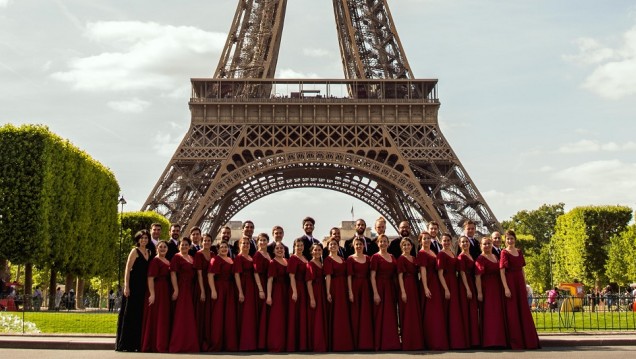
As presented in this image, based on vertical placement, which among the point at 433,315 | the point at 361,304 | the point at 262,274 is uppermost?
the point at 262,274

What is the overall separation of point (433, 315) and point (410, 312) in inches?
17.8

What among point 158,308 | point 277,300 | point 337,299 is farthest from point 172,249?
point 337,299

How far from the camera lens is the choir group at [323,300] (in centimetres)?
1432

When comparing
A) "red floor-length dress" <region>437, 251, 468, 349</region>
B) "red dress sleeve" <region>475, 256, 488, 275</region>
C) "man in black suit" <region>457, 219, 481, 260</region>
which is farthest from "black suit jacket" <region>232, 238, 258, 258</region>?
"red dress sleeve" <region>475, 256, 488, 275</region>

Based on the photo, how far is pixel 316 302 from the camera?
14.5 m

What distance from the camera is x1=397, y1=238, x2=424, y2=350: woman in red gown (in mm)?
14367

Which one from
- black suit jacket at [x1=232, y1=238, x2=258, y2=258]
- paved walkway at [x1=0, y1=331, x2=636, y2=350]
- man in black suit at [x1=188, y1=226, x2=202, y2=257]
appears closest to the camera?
man in black suit at [x1=188, y1=226, x2=202, y2=257]

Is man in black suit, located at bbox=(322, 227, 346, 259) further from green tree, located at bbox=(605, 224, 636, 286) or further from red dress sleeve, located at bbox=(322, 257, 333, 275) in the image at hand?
green tree, located at bbox=(605, 224, 636, 286)

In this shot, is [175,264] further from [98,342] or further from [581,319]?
[581,319]

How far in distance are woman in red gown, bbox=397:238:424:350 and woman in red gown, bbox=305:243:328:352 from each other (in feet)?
4.94

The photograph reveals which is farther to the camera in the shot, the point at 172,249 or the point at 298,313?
the point at 172,249

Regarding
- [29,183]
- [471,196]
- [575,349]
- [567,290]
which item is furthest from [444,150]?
[575,349]

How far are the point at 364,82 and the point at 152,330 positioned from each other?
36.0m

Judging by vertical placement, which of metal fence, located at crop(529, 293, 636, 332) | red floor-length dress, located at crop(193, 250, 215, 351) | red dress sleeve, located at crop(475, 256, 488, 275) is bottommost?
metal fence, located at crop(529, 293, 636, 332)
